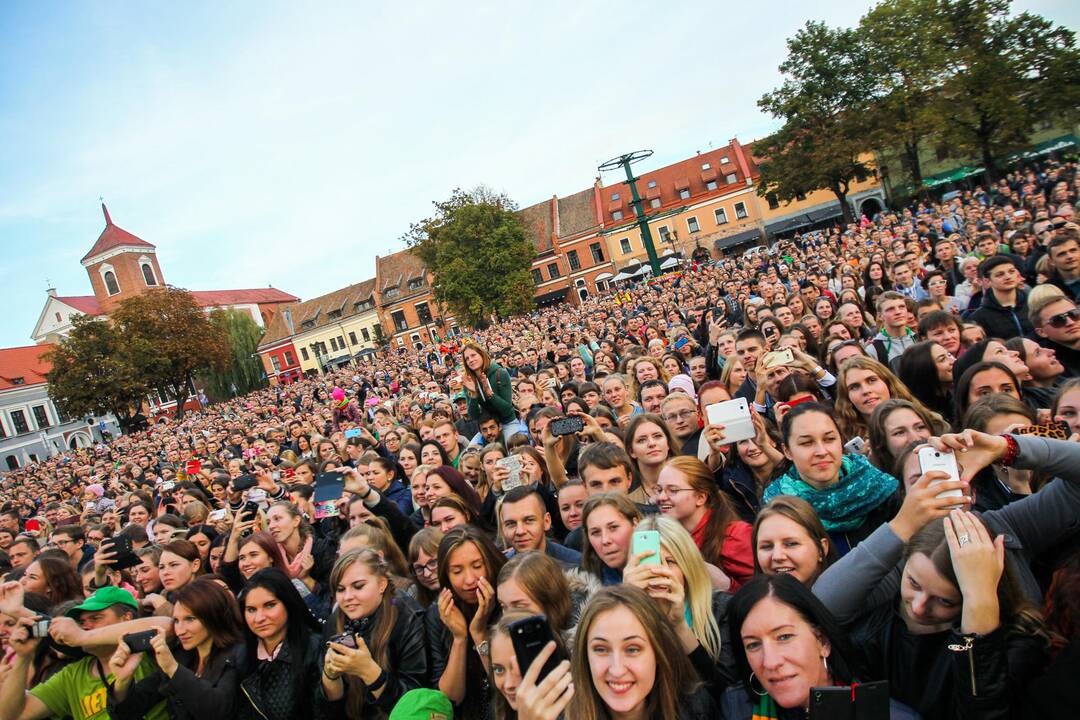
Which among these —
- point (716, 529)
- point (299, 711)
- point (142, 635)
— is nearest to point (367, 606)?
point (299, 711)

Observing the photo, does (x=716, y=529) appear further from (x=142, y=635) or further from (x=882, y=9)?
(x=882, y=9)

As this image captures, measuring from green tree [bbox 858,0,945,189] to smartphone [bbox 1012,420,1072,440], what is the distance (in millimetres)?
38264

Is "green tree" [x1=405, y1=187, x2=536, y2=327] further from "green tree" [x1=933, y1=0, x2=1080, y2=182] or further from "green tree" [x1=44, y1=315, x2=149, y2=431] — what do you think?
"green tree" [x1=933, y1=0, x2=1080, y2=182]

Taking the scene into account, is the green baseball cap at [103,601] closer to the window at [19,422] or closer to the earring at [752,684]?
the earring at [752,684]

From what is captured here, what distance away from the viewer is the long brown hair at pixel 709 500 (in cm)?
327

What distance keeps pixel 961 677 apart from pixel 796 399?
274cm

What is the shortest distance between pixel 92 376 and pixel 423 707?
48175 millimetres

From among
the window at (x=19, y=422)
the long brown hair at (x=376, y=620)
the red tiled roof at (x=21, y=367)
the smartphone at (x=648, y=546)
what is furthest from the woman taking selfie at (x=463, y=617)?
the red tiled roof at (x=21, y=367)

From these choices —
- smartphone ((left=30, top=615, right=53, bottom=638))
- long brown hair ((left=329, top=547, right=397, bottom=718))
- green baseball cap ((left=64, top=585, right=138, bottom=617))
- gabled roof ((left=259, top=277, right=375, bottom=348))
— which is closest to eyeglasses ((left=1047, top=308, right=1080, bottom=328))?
long brown hair ((left=329, top=547, right=397, bottom=718))

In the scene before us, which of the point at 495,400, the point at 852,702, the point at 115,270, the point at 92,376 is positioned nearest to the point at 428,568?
the point at 852,702

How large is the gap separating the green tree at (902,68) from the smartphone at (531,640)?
40.2m

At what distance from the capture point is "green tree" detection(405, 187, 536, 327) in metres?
50.2

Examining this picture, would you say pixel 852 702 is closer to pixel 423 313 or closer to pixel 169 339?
pixel 169 339

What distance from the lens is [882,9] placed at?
3631 centimetres
